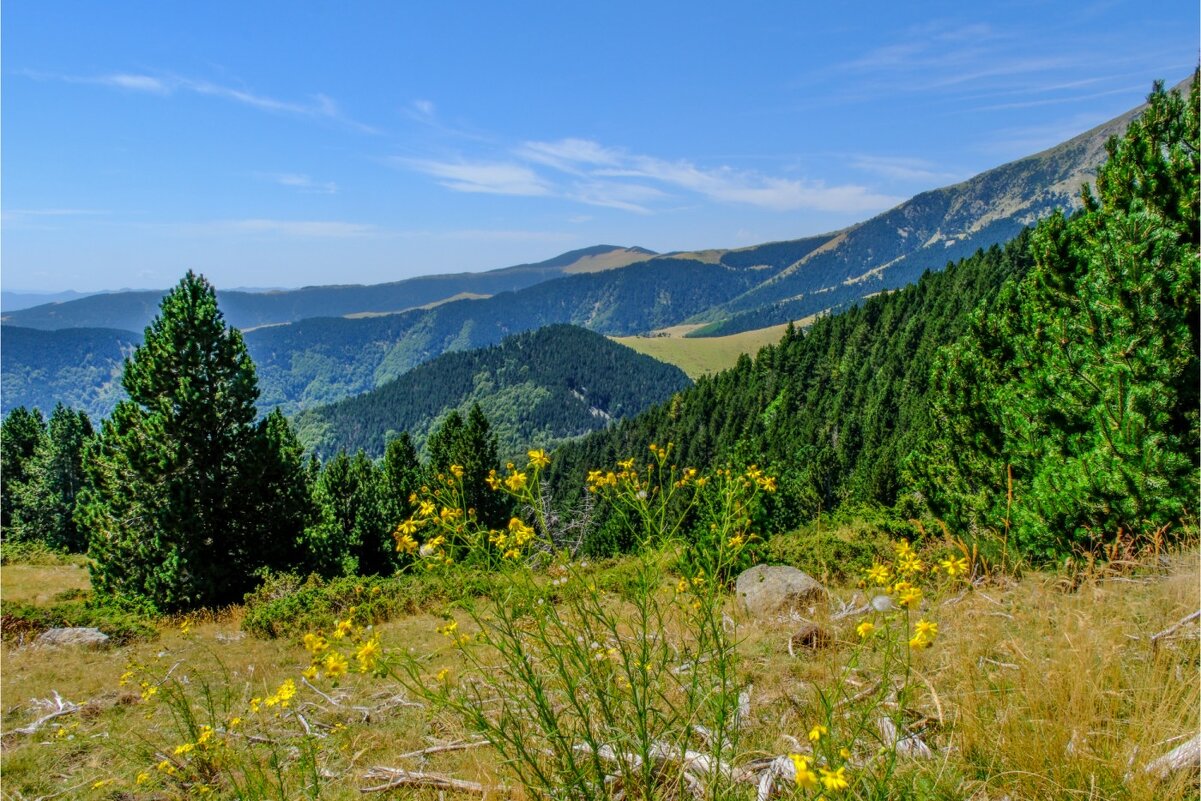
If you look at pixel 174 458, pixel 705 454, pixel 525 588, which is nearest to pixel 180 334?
pixel 174 458

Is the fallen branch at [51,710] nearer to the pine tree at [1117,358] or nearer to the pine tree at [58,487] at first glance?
the pine tree at [1117,358]

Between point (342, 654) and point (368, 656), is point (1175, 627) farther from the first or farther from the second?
point (342, 654)

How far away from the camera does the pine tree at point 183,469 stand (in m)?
18.4

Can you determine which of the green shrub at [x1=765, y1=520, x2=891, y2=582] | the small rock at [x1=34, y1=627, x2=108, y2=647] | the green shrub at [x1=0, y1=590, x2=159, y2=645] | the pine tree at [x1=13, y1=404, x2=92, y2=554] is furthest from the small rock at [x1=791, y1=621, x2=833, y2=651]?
the pine tree at [x1=13, y1=404, x2=92, y2=554]

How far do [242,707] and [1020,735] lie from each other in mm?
7891

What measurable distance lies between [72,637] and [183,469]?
295 inches

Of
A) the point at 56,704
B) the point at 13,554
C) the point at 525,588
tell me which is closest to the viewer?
the point at 525,588

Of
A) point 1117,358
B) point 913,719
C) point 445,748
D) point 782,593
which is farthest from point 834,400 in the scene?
point 445,748

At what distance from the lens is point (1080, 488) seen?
7879mm

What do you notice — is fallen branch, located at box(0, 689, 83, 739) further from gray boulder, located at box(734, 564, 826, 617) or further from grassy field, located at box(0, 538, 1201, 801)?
gray boulder, located at box(734, 564, 826, 617)

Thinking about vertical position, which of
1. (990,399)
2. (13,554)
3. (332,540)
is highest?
(990,399)

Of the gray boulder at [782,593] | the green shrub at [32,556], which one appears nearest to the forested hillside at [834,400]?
the gray boulder at [782,593]

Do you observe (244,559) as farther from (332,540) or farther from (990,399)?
(990,399)

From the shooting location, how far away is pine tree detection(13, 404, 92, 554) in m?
46.8
